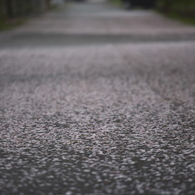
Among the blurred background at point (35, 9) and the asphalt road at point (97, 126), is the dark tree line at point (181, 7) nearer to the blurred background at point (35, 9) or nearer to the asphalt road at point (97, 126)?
the blurred background at point (35, 9)

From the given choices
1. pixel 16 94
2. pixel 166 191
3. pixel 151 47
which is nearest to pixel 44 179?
pixel 166 191

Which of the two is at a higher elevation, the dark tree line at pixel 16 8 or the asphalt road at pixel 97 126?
the asphalt road at pixel 97 126

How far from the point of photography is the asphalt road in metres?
2.86

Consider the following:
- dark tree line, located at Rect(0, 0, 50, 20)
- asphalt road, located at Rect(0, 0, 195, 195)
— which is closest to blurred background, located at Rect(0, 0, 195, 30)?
dark tree line, located at Rect(0, 0, 50, 20)

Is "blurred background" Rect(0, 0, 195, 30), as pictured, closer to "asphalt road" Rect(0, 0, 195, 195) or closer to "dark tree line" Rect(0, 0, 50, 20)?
"dark tree line" Rect(0, 0, 50, 20)

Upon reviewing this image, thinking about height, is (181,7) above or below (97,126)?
below

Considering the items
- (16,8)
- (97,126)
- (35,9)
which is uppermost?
(97,126)

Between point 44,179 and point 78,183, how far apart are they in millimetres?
217

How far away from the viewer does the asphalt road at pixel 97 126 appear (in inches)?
113

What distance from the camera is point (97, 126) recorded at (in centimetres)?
419

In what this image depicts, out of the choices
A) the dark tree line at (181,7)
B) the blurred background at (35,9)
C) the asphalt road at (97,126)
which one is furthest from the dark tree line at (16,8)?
the asphalt road at (97,126)

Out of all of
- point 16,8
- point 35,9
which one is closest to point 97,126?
point 16,8

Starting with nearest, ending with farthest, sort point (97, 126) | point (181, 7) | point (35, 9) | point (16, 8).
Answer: point (97, 126) < point (16, 8) < point (181, 7) < point (35, 9)

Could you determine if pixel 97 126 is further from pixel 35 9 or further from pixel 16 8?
pixel 35 9
